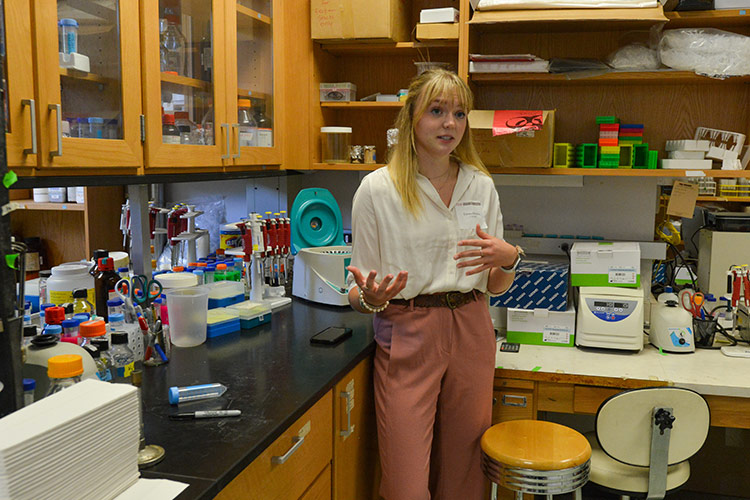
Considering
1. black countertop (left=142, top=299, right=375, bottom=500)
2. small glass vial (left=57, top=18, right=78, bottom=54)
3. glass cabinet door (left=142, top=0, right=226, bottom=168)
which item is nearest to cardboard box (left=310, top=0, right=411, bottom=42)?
glass cabinet door (left=142, top=0, right=226, bottom=168)

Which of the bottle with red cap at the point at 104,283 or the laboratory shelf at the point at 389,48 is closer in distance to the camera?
the bottle with red cap at the point at 104,283

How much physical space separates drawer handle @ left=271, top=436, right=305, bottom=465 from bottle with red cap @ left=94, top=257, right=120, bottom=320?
0.81 metres

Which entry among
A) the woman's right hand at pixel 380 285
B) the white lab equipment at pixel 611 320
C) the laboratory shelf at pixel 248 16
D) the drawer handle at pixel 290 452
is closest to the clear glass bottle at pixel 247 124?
the laboratory shelf at pixel 248 16

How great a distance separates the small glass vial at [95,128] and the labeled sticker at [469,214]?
39.2 inches

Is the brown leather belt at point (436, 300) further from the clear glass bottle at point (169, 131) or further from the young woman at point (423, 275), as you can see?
the clear glass bottle at point (169, 131)

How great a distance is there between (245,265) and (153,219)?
504 mm

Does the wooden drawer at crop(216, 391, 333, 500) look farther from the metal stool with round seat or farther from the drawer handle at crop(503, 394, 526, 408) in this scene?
the drawer handle at crop(503, 394, 526, 408)

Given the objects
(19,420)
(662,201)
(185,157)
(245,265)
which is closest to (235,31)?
(185,157)

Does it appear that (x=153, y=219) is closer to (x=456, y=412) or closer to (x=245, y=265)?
(x=245, y=265)

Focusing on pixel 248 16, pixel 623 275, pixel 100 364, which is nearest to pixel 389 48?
pixel 248 16

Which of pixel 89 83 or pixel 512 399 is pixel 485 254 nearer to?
pixel 512 399

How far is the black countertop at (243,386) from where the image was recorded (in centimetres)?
123

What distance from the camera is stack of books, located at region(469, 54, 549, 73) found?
2490mm

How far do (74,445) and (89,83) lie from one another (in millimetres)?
945
